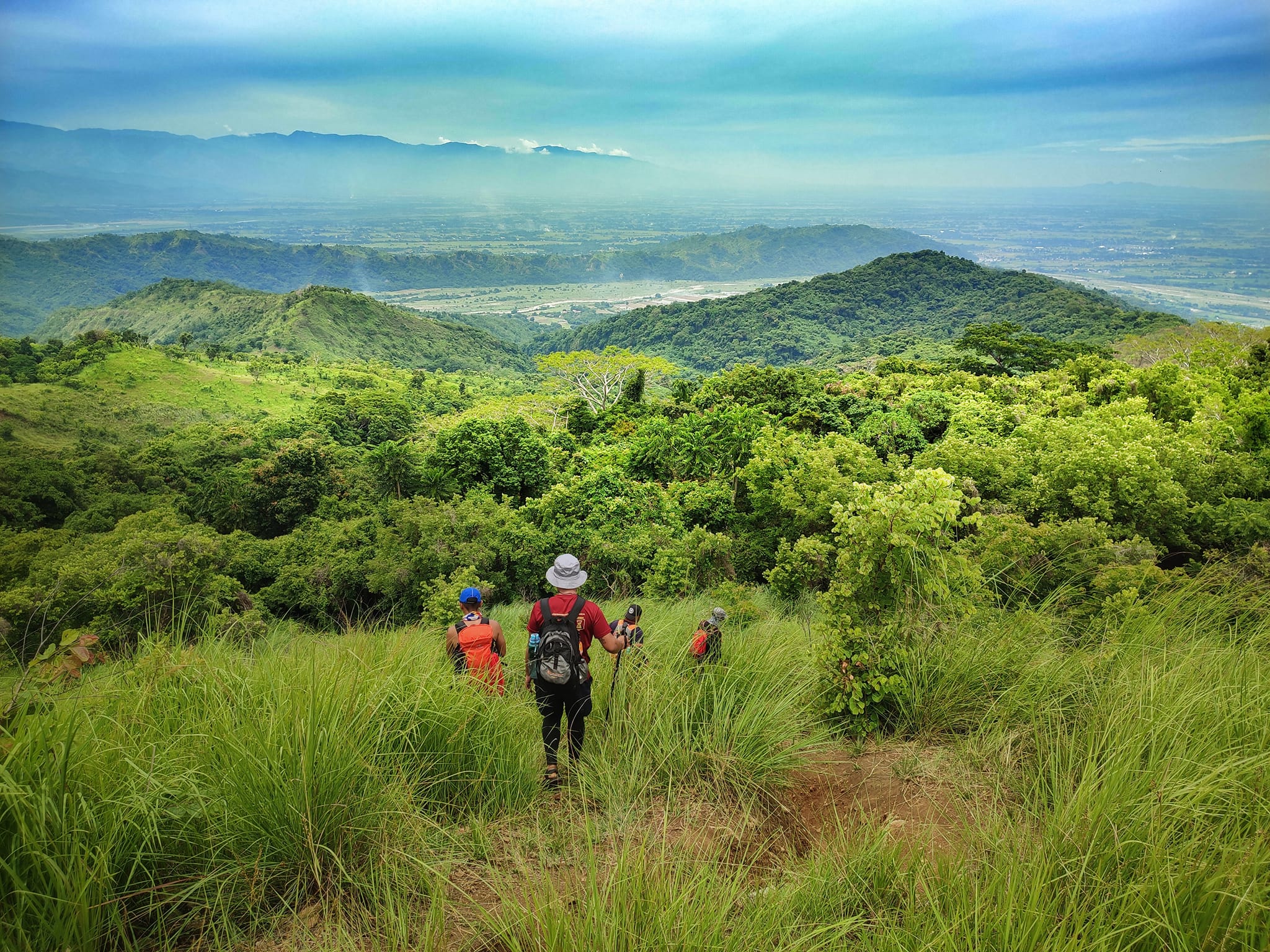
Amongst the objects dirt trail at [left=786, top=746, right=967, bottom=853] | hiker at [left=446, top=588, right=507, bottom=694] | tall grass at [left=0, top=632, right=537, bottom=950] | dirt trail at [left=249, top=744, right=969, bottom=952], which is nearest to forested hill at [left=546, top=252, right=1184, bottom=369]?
hiker at [left=446, top=588, right=507, bottom=694]

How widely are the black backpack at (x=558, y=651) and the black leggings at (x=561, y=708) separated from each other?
0.05m

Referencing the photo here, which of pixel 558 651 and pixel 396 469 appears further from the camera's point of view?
pixel 396 469

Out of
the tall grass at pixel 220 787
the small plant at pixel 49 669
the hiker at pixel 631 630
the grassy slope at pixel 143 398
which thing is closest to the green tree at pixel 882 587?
the hiker at pixel 631 630

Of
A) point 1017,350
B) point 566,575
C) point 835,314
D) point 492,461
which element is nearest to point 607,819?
point 566,575

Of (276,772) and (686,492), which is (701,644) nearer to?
(276,772)

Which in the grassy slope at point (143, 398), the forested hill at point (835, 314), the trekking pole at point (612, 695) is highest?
the forested hill at point (835, 314)

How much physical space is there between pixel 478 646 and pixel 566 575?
0.96 m

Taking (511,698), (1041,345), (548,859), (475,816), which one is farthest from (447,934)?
(1041,345)

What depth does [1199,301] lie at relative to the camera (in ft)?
345

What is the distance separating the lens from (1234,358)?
2398 centimetres

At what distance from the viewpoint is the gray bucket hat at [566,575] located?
407cm

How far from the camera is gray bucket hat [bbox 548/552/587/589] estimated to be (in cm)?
407

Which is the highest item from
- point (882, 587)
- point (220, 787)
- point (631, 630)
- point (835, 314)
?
point (835, 314)

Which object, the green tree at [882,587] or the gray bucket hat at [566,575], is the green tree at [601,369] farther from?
the gray bucket hat at [566,575]
